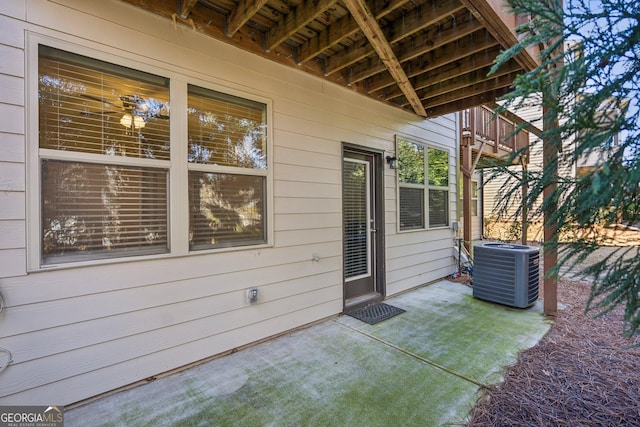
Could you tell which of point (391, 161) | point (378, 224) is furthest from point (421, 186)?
point (378, 224)

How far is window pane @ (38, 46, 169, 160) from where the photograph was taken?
2014mm

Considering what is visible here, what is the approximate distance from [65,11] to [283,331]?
3195 millimetres

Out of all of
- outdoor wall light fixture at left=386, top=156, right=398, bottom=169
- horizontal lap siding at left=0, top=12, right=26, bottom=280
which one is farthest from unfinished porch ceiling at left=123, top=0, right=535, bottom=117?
outdoor wall light fixture at left=386, top=156, right=398, bottom=169

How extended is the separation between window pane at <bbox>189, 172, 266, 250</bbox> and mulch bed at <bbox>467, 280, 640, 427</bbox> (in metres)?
2.31

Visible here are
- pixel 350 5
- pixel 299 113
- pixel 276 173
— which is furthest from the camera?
pixel 299 113

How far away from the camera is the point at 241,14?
8.30 feet

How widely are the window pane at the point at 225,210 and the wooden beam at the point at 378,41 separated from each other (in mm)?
1708

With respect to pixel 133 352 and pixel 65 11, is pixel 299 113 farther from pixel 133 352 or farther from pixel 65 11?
pixel 133 352

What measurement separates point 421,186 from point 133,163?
4279 mm

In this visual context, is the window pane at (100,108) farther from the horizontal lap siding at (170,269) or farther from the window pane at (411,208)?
the window pane at (411,208)

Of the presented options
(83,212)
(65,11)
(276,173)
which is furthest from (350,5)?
(83,212)

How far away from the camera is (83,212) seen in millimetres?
2111

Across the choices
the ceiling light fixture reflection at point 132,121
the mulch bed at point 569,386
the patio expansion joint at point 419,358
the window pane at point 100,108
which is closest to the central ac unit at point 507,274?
the mulch bed at point 569,386

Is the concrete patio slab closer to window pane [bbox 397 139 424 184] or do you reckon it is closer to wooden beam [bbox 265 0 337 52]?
window pane [bbox 397 139 424 184]
